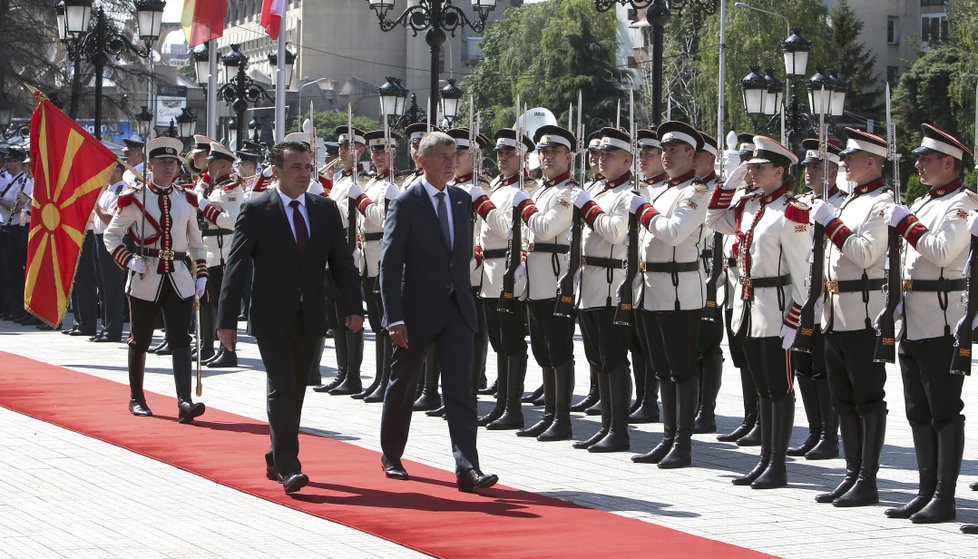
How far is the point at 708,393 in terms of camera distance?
12570 millimetres

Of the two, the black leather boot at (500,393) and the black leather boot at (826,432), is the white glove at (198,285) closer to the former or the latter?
the black leather boot at (500,393)

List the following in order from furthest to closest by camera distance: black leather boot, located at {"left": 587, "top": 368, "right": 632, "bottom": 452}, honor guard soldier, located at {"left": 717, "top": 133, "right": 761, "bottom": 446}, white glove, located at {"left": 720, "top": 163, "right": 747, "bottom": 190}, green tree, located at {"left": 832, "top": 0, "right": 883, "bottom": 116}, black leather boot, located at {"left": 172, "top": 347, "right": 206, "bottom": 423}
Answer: green tree, located at {"left": 832, "top": 0, "right": 883, "bottom": 116} → black leather boot, located at {"left": 172, "top": 347, "right": 206, "bottom": 423} → honor guard soldier, located at {"left": 717, "top": 133, "right": 761, "bottom": 446} → black leather boot, located at {"left": 587, "top": 368, "right": 632, "bottom": 452} → white glove, located at {"left": 720, "top": 163, "right": 747, "bottom": 190}

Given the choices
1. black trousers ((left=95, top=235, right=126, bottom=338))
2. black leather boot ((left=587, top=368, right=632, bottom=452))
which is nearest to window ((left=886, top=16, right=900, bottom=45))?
black trousers ((left=95, top=235, right=126, bottom=338))

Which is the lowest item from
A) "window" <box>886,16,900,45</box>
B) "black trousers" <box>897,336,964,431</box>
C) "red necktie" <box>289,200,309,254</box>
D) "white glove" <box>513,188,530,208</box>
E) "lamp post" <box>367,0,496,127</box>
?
"black trousers" <box>897,336,964,431</box>

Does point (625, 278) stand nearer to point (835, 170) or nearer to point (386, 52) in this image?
point (835, 170)

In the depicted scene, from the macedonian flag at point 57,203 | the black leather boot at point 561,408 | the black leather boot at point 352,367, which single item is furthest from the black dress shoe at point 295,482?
the macedonian flag at point 57,203

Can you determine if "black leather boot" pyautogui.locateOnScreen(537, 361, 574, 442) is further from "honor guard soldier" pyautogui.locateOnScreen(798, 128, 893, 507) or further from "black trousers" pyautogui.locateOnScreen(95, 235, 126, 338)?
"black trousers" pyautogui.locateOnScreen(95, 235, 126, 338)

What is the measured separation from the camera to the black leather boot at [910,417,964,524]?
8.77 metres

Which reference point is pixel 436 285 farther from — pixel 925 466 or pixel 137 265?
pixel 137 265

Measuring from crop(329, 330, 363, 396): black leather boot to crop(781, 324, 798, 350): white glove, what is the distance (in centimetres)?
538

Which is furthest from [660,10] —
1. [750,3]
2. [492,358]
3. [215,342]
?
[750,3]

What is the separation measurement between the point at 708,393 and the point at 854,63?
225 feet

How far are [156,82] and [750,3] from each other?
25350mm

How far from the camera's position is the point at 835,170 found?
1077 centimetres
